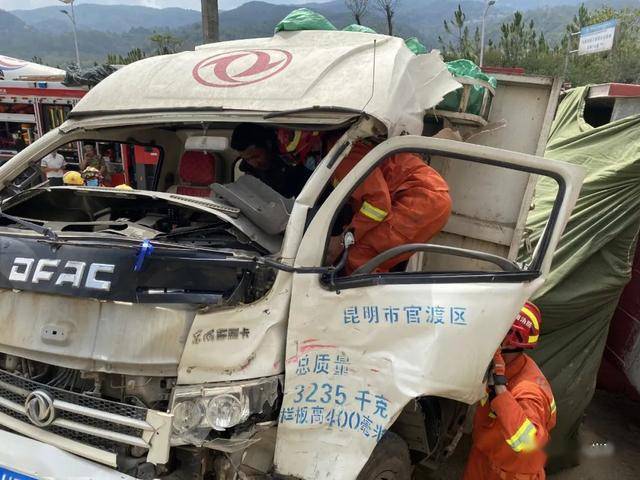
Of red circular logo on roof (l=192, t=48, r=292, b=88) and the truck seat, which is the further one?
the truck seat

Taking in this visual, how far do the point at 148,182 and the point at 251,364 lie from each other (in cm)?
263

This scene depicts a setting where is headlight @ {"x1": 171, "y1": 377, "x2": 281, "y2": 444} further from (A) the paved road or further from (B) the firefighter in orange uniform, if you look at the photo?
(A) the paved road

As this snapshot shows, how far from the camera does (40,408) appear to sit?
1.89 meters

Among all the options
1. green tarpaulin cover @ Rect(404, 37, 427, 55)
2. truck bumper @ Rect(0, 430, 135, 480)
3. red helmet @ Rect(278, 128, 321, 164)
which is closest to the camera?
truck bumper @ Rect(0, 430, 135, 480)

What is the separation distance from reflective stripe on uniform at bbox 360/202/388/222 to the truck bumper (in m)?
1.40

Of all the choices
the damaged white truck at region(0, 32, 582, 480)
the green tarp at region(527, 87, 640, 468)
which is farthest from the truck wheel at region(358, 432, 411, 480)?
the green tarp at region(527, 87, 640, 468)

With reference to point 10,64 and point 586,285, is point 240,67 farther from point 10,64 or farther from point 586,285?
point 10,64

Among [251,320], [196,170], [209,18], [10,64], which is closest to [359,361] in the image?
[251,320]

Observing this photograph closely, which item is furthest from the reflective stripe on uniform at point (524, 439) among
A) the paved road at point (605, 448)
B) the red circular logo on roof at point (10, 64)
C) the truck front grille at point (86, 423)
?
the red circular logo on roof at point (10, 64)

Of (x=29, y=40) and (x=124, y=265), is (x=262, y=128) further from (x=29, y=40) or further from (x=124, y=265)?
(x=29, y=40)

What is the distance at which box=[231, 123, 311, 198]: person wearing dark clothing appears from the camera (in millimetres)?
2943

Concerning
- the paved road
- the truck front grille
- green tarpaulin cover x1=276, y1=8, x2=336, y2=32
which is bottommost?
the paved road

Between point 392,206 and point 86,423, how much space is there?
159 cm

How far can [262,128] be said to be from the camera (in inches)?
115
